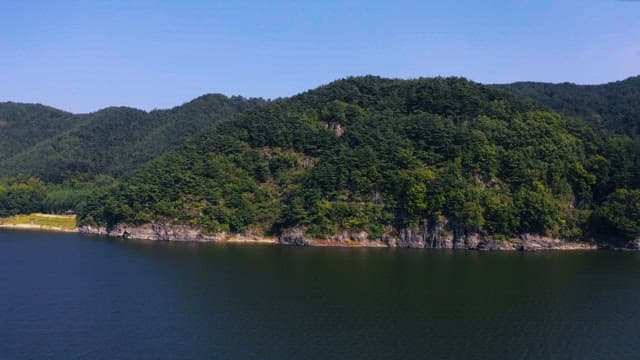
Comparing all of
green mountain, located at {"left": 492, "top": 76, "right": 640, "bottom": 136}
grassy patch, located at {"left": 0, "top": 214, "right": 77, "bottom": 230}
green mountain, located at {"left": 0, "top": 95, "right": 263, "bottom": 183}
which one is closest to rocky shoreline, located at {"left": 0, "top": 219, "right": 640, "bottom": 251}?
grassy patch, located at {"left": 0, "top": 214, "right": 77, "bottom": 230}

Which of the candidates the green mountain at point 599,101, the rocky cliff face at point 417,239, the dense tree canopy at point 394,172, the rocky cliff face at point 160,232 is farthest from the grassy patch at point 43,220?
the green mountain at point 599,101

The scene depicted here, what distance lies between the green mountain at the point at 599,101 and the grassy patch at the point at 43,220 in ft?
398

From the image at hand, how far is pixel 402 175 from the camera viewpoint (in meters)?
93.2

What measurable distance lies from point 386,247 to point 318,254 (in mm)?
13448

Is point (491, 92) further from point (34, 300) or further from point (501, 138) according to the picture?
point (34, 300)

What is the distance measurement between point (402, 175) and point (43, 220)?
77.6 metres

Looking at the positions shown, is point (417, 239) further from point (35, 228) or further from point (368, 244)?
point (35, 228)

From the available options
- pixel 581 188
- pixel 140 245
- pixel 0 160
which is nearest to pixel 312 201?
pixel 140 245

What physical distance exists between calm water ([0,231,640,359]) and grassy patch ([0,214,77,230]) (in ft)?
135

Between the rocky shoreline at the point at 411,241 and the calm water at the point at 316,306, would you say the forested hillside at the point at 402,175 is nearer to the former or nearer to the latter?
the rocky shoreline at the point at 411,241

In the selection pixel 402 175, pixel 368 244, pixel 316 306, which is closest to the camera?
pixel 316 306

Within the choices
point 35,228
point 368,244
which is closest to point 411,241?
point 368,244

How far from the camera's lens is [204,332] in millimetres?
43688

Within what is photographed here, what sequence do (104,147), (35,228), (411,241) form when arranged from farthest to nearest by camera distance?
(104,147) < (35,228) < (411,241)
